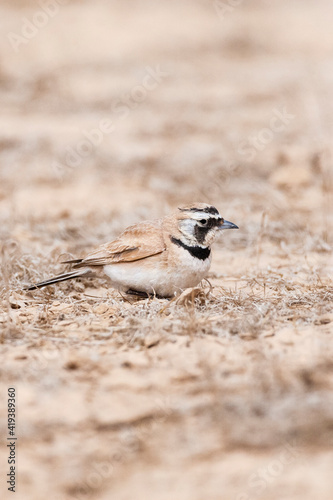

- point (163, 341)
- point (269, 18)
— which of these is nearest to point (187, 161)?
point (163, 341)

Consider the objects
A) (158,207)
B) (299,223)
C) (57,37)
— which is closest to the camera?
(299,223)

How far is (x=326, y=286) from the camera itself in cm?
599

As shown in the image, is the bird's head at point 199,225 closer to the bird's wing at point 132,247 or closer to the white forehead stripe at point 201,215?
the white forehead stripe at point 201,215

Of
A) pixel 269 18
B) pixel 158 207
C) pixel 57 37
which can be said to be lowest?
pixel 158 207

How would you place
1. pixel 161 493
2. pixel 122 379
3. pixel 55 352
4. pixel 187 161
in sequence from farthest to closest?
pixel 187 161, pixel 55 352, pixel 122 379, pixel 161 493

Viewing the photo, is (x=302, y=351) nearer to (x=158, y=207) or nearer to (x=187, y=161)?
(x=158, y=207)

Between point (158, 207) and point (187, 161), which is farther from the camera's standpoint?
point (187, 161)

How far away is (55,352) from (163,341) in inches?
28.9

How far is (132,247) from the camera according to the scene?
6.00 m
